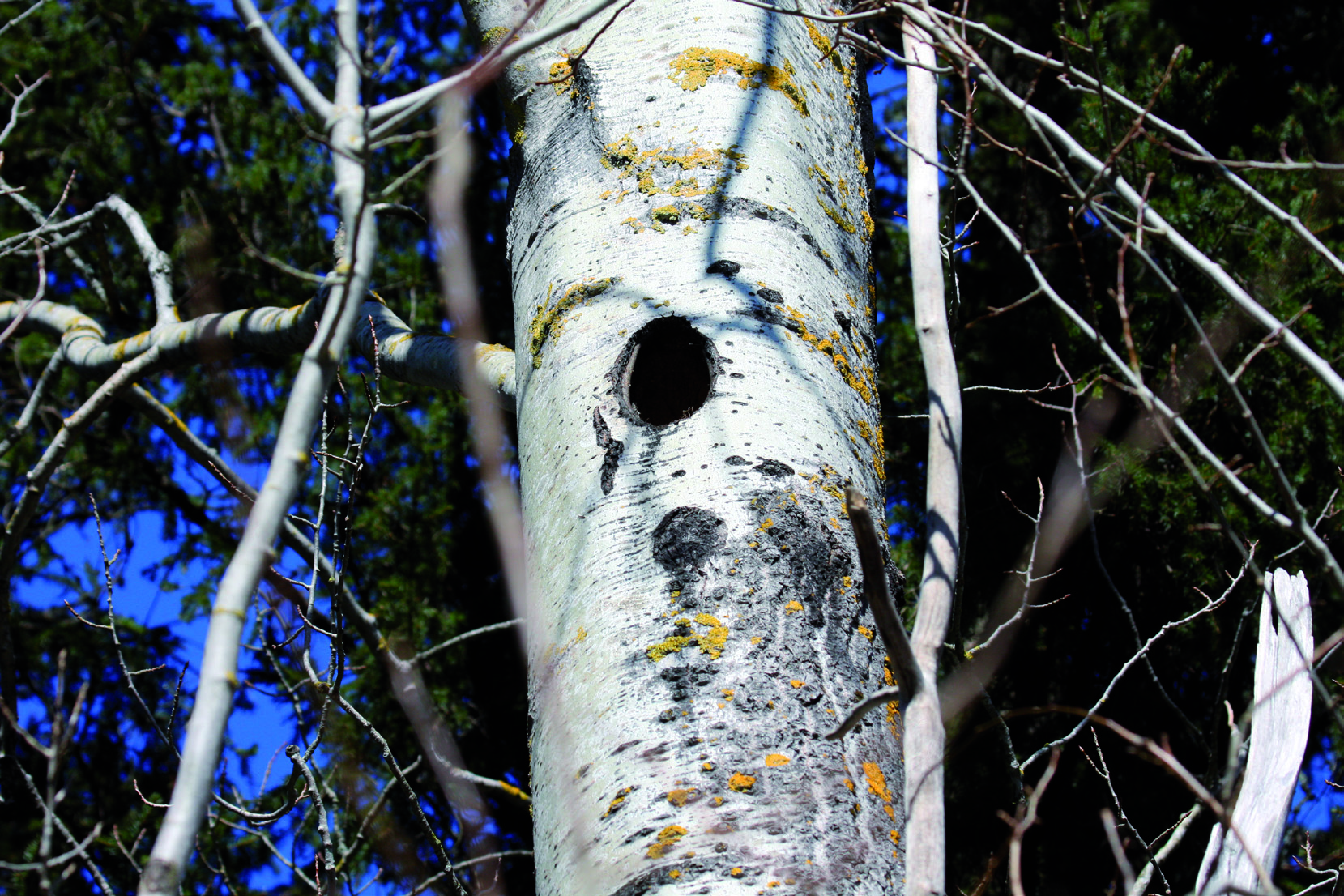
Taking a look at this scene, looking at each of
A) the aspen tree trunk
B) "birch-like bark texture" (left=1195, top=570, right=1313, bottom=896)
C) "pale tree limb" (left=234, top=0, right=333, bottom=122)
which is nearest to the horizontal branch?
the aspen tree trunk

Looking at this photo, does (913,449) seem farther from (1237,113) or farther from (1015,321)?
(1237,113)

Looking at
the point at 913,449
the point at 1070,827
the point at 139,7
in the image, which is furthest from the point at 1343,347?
the point at 139,7

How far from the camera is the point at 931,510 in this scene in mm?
1078

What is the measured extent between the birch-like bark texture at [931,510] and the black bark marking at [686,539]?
0.26 metres

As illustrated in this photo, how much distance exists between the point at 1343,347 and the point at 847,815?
2812mm

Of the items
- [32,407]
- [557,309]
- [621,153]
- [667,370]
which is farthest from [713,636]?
[32,407]

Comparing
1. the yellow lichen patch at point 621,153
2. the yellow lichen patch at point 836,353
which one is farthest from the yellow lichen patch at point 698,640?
the yellow lichen patch at point 621,153

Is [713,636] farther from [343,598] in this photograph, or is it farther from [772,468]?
[343,598]

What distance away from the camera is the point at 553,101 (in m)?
1.76

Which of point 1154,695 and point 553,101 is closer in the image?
point 553,101

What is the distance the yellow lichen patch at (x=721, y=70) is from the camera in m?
1.64

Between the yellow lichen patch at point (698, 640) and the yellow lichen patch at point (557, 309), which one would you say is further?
the yellow lichen patch at point (557, 309)

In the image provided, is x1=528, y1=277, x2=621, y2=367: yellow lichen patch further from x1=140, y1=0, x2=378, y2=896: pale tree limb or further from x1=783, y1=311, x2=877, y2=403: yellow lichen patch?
x1=140, y1=0, x2=378, y2=896: pale tree limb

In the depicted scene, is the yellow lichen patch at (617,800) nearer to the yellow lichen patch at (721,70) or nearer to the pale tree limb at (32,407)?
the yellow lichen patch at (721,70)
